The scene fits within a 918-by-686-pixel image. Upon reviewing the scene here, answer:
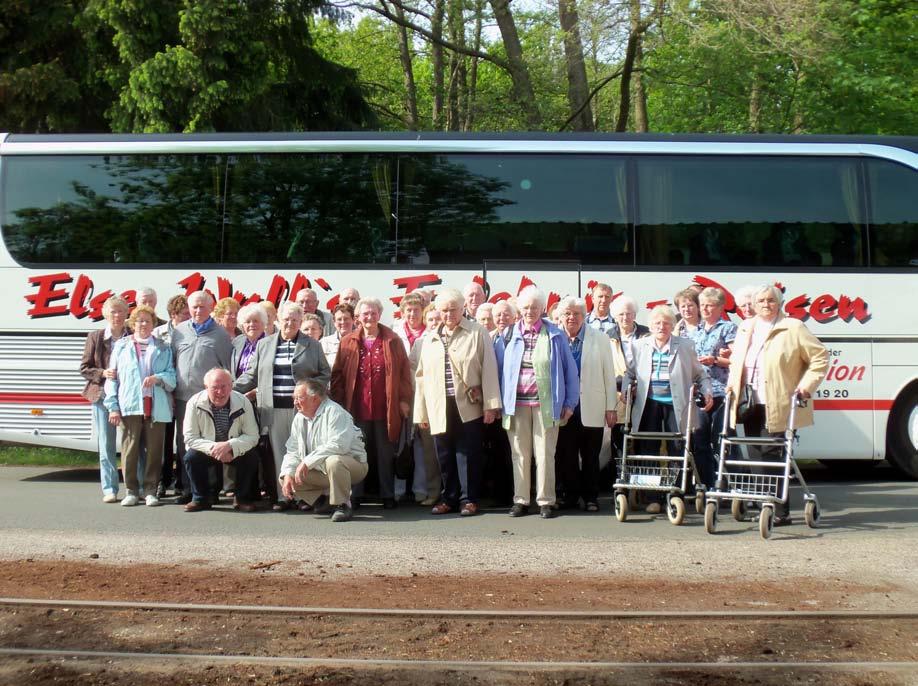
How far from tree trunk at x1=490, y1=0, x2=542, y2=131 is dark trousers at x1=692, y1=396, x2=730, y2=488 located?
1504 cm

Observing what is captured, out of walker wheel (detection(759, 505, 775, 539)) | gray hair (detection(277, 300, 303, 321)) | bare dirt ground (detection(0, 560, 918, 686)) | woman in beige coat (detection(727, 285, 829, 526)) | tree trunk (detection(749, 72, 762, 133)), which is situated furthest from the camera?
tree trunk (detection(749, 72, 762, 133))

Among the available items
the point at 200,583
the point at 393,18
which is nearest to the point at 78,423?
the point at 200,583

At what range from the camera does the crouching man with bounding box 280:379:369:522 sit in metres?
9.44

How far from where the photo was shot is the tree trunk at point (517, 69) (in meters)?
24.2

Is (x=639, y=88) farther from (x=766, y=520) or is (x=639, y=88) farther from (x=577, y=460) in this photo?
(x=766, y=520)

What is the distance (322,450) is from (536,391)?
1.86m

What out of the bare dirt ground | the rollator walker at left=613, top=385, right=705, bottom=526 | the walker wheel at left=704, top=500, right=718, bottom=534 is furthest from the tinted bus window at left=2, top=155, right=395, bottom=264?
the bare dirt ground

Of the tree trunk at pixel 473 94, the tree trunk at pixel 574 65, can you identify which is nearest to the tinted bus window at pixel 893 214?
the tree trunk at pixel 574 65

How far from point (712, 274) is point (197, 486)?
5.71m

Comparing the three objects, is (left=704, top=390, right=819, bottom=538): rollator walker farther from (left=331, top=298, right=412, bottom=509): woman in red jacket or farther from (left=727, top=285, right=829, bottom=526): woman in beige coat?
(left=331, top=298, right=412, bottom=509): woman in red jacket

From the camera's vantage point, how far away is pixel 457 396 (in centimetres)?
967

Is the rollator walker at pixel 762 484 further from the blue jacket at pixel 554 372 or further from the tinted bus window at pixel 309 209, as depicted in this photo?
the tinted bus window at pixel 309 209

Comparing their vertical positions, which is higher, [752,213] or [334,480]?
[752,213]

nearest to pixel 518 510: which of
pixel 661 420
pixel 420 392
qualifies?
pixel 420 392
